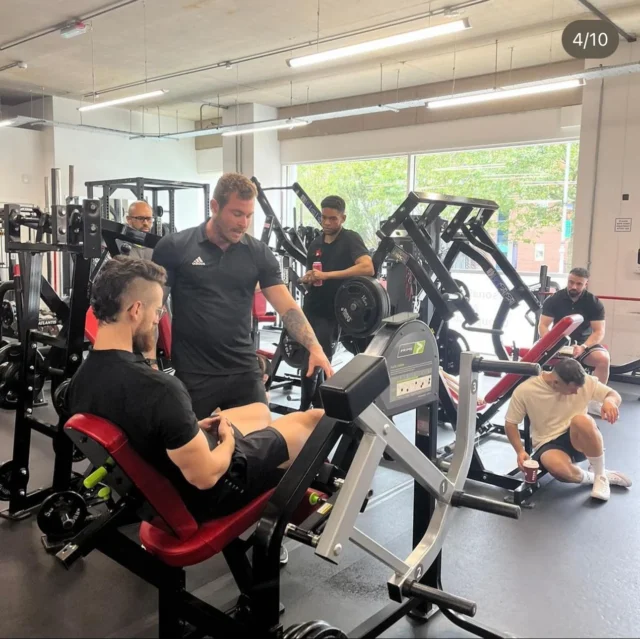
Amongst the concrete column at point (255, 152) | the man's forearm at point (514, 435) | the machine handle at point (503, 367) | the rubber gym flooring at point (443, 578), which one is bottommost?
the rubber gym flooring at point (443, 578)

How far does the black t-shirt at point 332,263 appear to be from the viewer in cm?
417

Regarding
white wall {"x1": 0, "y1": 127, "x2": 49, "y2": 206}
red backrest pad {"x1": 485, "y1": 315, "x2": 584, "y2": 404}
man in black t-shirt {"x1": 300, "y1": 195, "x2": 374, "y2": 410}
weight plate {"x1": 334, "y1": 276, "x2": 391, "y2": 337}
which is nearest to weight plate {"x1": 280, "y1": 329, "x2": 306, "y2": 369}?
man in black t-shirt {"x1": 300, "y1": 195, "x2": 374, "y2": 410}

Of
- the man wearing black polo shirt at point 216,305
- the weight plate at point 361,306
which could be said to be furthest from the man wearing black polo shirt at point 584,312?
the man wearing black polo shirt at point 216,305

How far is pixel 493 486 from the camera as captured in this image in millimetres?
3490

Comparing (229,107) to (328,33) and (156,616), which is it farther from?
(156,616)

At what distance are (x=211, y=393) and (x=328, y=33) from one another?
584 centimetres

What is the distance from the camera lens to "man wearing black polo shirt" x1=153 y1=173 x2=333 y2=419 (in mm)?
2502

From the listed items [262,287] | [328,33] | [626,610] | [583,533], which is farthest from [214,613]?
[328,33]

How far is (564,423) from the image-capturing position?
3.46 meters

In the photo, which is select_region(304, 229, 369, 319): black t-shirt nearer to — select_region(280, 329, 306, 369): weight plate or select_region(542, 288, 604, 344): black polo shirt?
select_region(280, 329, 306, 369): weight plate

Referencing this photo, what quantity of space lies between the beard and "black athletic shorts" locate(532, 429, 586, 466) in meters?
2.52

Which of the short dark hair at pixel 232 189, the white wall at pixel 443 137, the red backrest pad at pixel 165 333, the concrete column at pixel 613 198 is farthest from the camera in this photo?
the white wall at pixel 443 137

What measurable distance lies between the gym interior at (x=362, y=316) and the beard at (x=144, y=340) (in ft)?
0.35

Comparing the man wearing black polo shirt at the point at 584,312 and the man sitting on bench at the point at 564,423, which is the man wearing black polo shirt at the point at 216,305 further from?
the man wearing black polo shirt at the point at 584,312
